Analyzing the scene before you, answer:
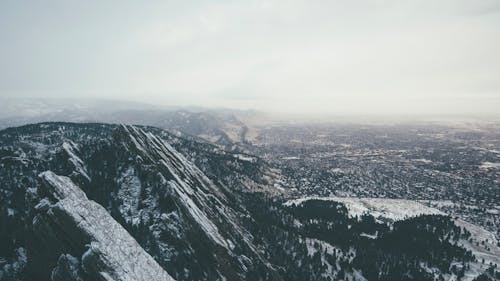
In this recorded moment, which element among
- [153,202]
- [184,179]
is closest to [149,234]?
[153,202]

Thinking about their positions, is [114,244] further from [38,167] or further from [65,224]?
[38,167]

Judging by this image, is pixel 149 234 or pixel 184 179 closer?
pixel 149 234

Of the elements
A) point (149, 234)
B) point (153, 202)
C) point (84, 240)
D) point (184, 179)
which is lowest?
point (149, 234)

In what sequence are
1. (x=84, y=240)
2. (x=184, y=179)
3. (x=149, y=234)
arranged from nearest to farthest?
Answer: 1. (x=84, y=240)
2. (x=149, y=234)
3. (x=184, y=179)

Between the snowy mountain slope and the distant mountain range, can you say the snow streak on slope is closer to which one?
the snowy mountain slope

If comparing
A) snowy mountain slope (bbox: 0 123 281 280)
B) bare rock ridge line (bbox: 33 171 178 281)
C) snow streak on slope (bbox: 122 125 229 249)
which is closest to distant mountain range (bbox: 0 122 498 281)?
bare rock ridge line (bbox: 33 171 178 281)

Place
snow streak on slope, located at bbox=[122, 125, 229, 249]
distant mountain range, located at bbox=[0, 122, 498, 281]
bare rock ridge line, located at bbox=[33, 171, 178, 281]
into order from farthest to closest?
snow streak on slope, located at bbox=[122, 125, 229, 249] < distant mountain range, located at bbox=[0, 122, 498, 281] < bare rock ridge line, located at bbox=[33, 171, 178, 281]

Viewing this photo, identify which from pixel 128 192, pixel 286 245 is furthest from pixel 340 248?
pixel 128 192

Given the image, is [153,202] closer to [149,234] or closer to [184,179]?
[149,234]
